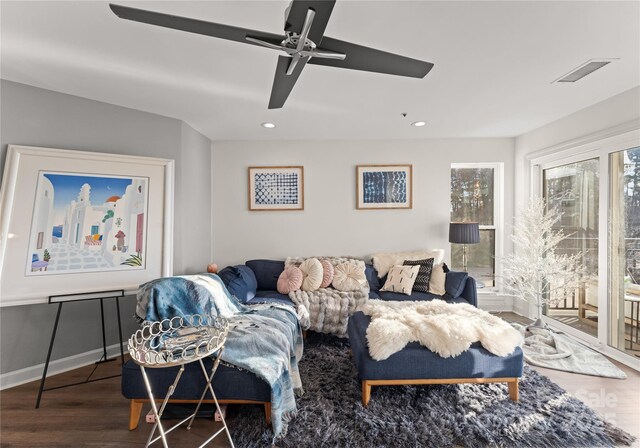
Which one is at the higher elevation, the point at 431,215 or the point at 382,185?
the point at 382,185

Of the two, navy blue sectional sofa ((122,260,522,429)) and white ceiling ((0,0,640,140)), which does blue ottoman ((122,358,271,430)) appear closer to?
navy blue sectional sofa ((122,260,522,429))

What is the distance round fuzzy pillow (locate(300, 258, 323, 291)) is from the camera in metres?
3.47

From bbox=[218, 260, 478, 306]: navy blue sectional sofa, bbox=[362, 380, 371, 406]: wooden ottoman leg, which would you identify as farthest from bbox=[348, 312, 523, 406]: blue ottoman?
bbox=[218, 260, 478, 306]: navy blue sectional sofa

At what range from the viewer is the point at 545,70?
232cm

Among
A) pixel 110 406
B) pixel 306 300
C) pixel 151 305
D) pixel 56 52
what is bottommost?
pixel 110 406

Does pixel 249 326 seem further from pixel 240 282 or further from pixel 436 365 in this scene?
pixel 436 365

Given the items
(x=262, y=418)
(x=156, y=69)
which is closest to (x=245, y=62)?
(x=156, y=69)

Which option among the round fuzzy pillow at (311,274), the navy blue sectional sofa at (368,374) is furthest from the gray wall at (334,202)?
the navy blue sectional sofa at (368,374)

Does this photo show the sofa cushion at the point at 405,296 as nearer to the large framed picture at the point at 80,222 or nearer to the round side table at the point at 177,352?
the round side table at the point at 177,352

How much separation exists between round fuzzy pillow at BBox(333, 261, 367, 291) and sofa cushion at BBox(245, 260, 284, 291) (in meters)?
0.73

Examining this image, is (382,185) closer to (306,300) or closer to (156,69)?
(306,300)

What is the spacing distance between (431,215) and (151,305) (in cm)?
354

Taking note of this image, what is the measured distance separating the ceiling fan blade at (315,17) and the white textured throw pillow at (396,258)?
3010mm

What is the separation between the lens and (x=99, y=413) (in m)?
2.05
